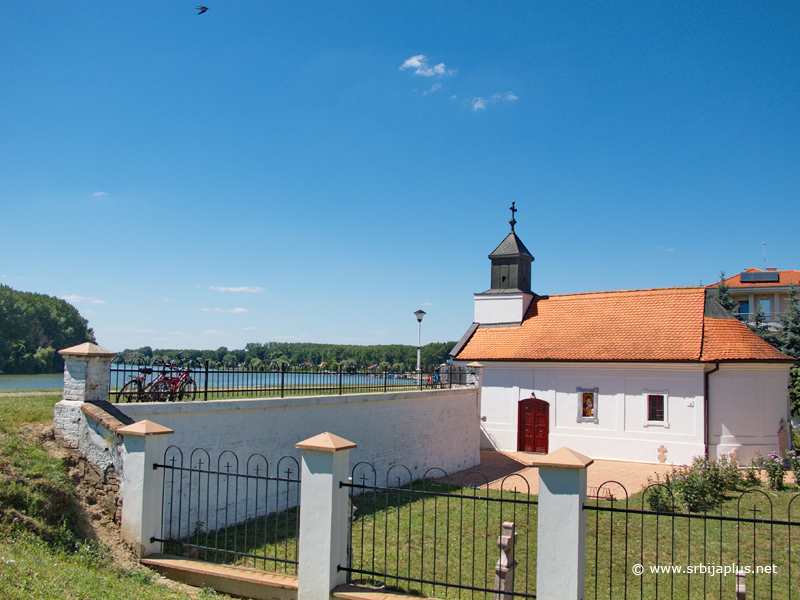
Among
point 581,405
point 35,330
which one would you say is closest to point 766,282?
point 581,405

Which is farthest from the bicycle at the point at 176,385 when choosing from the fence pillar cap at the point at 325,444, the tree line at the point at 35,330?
the tree line at the point at 35,330

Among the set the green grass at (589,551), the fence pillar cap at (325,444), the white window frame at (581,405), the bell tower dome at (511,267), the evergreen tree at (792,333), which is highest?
the bell tower dome at (511,267)

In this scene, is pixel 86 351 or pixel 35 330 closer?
pixel 86 351

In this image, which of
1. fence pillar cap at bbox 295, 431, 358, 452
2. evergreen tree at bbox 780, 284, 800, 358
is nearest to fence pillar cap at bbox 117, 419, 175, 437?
fence pillar cap at bbox 295, 431, 358, 452

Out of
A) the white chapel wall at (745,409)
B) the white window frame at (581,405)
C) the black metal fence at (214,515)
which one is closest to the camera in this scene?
the black metal fence at (214,515)

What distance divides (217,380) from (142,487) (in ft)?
14.4

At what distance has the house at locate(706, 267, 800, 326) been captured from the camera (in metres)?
40.0

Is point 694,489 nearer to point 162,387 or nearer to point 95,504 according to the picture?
point 162,387

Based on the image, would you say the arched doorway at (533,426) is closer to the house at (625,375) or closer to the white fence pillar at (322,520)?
the house at (625,375)

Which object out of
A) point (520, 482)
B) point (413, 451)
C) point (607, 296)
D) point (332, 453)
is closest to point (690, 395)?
point (607, 296)

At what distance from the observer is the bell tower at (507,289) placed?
2531 centimetres

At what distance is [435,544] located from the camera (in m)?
7.51

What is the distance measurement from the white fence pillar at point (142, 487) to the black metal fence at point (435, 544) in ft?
8.42

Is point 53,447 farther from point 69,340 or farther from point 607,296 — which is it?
point 69,340
